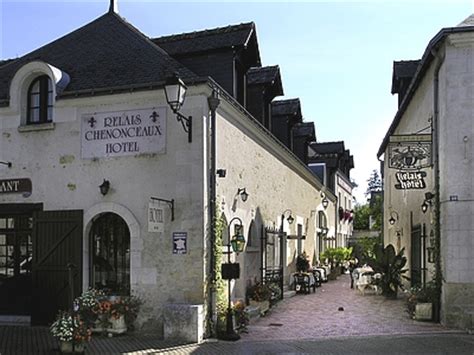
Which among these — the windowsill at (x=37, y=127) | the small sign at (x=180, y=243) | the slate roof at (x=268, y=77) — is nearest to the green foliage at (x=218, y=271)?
the small sign at (x=180, y=243)

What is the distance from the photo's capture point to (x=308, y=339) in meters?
10.1

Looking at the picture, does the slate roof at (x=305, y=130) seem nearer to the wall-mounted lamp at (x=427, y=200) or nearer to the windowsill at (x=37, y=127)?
the wall-mounted lamp at (x=427, y=200)

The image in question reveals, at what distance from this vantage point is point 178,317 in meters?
9.73

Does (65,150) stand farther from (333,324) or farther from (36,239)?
(333,324)

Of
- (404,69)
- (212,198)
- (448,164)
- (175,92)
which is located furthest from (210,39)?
(404,69)

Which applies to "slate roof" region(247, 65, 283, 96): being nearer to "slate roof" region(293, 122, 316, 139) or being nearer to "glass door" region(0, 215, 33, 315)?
"glass door" region(0, 215, 33, 315)

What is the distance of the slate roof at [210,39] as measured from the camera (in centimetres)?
1247

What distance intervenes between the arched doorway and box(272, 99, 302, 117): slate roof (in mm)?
9519

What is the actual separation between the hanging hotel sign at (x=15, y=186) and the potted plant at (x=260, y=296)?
221 inches

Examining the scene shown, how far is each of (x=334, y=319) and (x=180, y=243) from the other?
441cm

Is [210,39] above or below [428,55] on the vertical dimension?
above

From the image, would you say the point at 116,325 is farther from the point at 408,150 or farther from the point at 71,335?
the point at 408,150

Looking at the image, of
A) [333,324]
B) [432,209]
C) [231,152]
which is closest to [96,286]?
[231,152]

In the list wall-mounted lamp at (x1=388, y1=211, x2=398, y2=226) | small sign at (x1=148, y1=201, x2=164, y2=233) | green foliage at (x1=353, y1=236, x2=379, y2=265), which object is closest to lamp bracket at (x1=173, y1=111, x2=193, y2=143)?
small sign at (x1=148, y1=201, x2=164, y2=233)
